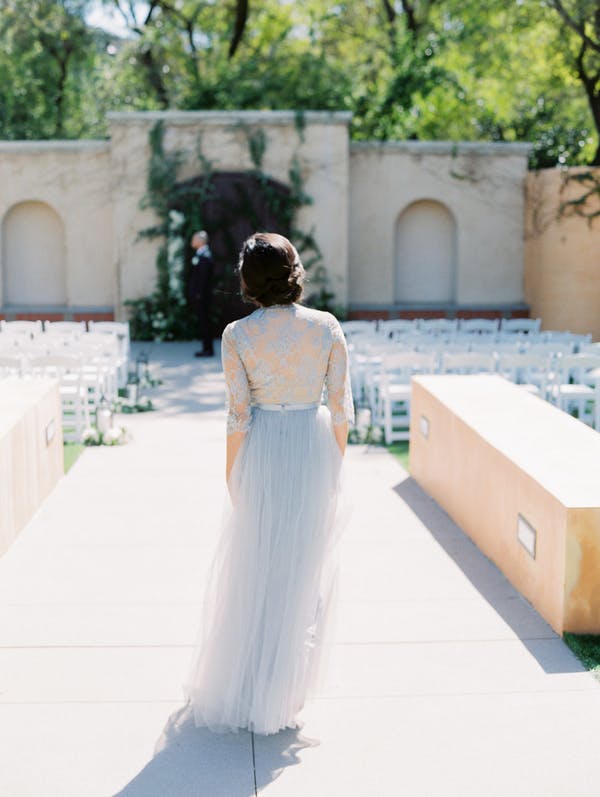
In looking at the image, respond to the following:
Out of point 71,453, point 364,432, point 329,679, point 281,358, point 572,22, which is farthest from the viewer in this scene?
point 572,22

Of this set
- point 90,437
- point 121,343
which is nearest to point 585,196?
point 121,343

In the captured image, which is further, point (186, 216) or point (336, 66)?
point (336, 66)

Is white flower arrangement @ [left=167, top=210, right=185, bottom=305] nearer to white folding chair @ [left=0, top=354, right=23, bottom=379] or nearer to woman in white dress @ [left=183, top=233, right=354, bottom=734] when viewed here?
white folding chair @ [left=0, top=354, right=23, bottom=379]

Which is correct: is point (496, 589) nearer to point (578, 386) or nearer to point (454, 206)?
point (578, 386)

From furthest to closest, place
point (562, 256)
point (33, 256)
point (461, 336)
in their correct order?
point (33, 256) → point (562, 256) → point (461, 336)

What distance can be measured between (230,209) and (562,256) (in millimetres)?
6272

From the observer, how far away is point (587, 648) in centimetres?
515

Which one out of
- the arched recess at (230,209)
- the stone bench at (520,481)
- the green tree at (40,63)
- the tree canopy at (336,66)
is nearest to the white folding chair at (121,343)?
the arched recess at (230,209)

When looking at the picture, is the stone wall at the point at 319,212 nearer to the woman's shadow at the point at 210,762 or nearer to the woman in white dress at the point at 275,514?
the woman in white dress at the point at 275,514

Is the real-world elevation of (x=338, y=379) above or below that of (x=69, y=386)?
above

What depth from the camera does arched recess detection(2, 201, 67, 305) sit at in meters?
21.3

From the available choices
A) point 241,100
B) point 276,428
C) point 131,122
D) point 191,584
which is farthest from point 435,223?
point 276,428

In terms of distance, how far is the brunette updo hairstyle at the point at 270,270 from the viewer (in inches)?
165

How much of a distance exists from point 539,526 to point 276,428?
1973 mm
